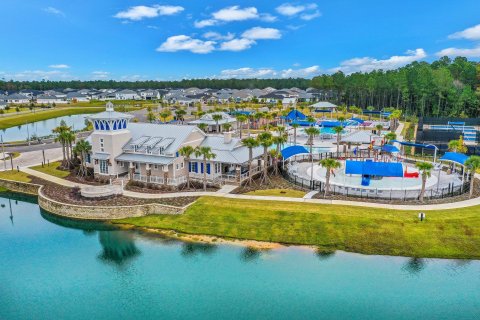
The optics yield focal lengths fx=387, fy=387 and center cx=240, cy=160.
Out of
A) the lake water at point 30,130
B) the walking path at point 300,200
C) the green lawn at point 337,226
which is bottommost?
the green lawn at point 337,226

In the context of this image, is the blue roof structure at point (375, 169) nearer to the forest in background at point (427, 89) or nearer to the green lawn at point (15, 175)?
the green lawn at point (15, 175)

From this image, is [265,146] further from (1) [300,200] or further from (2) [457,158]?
(2) [457,158]

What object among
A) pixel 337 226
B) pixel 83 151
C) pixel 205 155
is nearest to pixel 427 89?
pixel 205 155

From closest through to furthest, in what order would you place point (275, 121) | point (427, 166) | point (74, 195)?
point (427, 166)
point (74, 195)
point (275, 121)

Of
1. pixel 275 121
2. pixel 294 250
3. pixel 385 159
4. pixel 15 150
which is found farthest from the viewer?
pixel 275 121

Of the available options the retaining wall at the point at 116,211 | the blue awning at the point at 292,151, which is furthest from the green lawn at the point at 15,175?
the blue awning at the point at 292,151

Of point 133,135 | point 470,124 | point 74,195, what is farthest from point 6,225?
point 470,124

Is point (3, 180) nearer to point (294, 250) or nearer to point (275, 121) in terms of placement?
point (294, 250)
